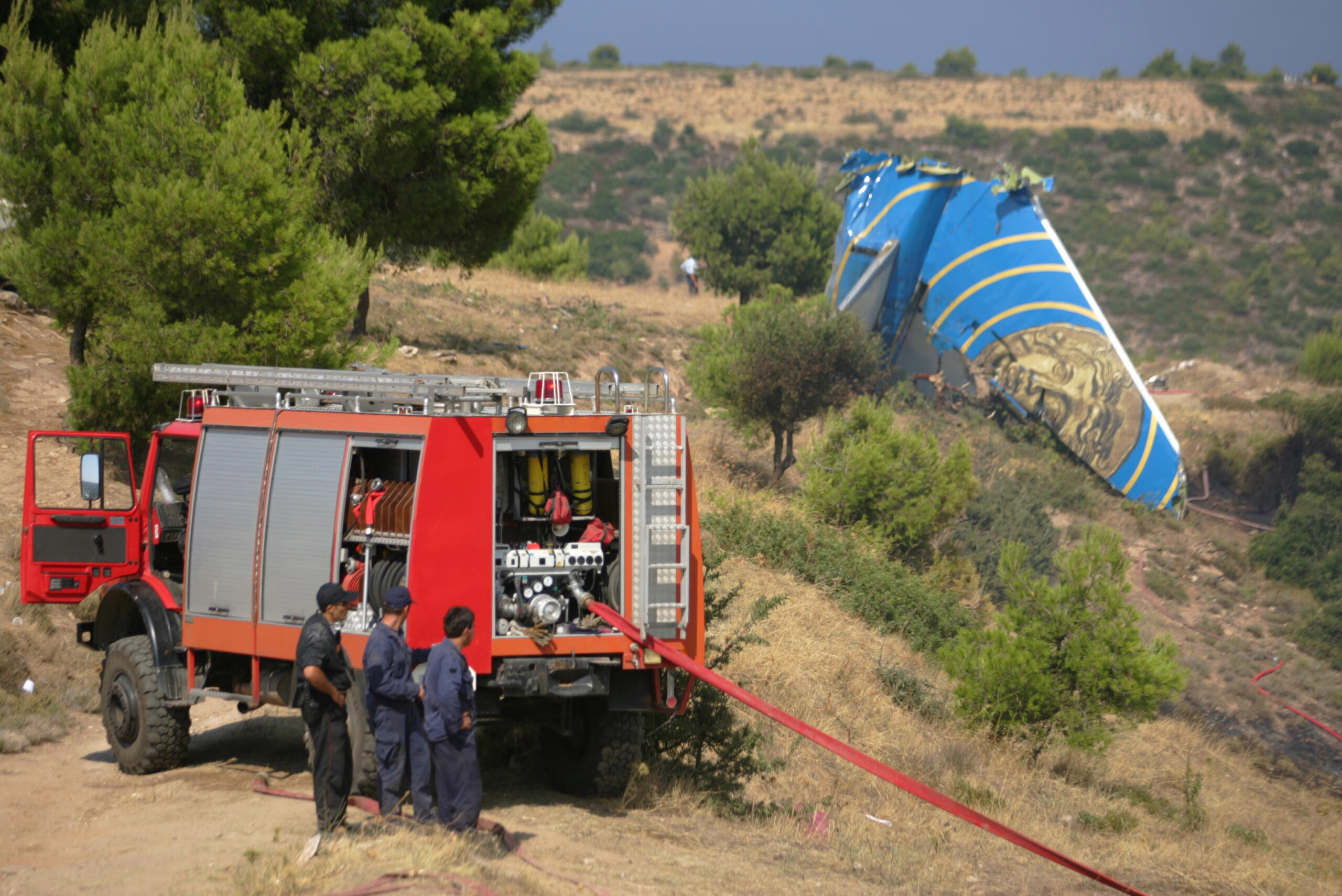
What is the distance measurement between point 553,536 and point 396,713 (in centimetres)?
193

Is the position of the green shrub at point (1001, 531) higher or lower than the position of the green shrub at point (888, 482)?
lower

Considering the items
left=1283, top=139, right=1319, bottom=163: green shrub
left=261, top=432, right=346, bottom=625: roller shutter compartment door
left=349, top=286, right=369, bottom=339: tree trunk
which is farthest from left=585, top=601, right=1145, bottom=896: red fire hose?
left=1283, top=139, right=1319, bottom=163: green shrub

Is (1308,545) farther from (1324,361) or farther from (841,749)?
(841,749)

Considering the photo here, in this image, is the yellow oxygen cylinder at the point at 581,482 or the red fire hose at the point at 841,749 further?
the yellow oxygen cylinder at the point at 581,482

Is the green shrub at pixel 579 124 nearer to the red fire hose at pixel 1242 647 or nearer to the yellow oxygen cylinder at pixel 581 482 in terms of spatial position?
the red fire hose at pixel 1242 647

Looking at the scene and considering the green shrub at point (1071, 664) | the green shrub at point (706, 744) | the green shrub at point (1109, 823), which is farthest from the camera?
the green shrub at point (1071, 664)

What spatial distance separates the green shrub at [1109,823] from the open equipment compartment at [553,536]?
5.77m

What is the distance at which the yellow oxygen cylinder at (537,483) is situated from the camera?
7.84 metres

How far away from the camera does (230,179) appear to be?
14039 millimetres

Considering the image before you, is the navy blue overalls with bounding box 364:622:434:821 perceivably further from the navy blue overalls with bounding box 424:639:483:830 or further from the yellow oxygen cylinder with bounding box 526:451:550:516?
the yellow oxygen cylinder with bounding box 526:451:550:516

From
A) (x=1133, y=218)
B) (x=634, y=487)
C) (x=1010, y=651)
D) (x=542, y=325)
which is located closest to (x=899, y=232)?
(x=542, y=325)

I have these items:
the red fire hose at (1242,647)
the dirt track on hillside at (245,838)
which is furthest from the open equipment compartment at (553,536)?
the red fire hose at (1242,647)

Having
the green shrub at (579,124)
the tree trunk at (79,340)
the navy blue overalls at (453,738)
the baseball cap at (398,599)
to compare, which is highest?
the green shrub at (579,124)

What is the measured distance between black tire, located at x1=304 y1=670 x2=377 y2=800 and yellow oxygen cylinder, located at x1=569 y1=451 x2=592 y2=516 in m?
1.86
